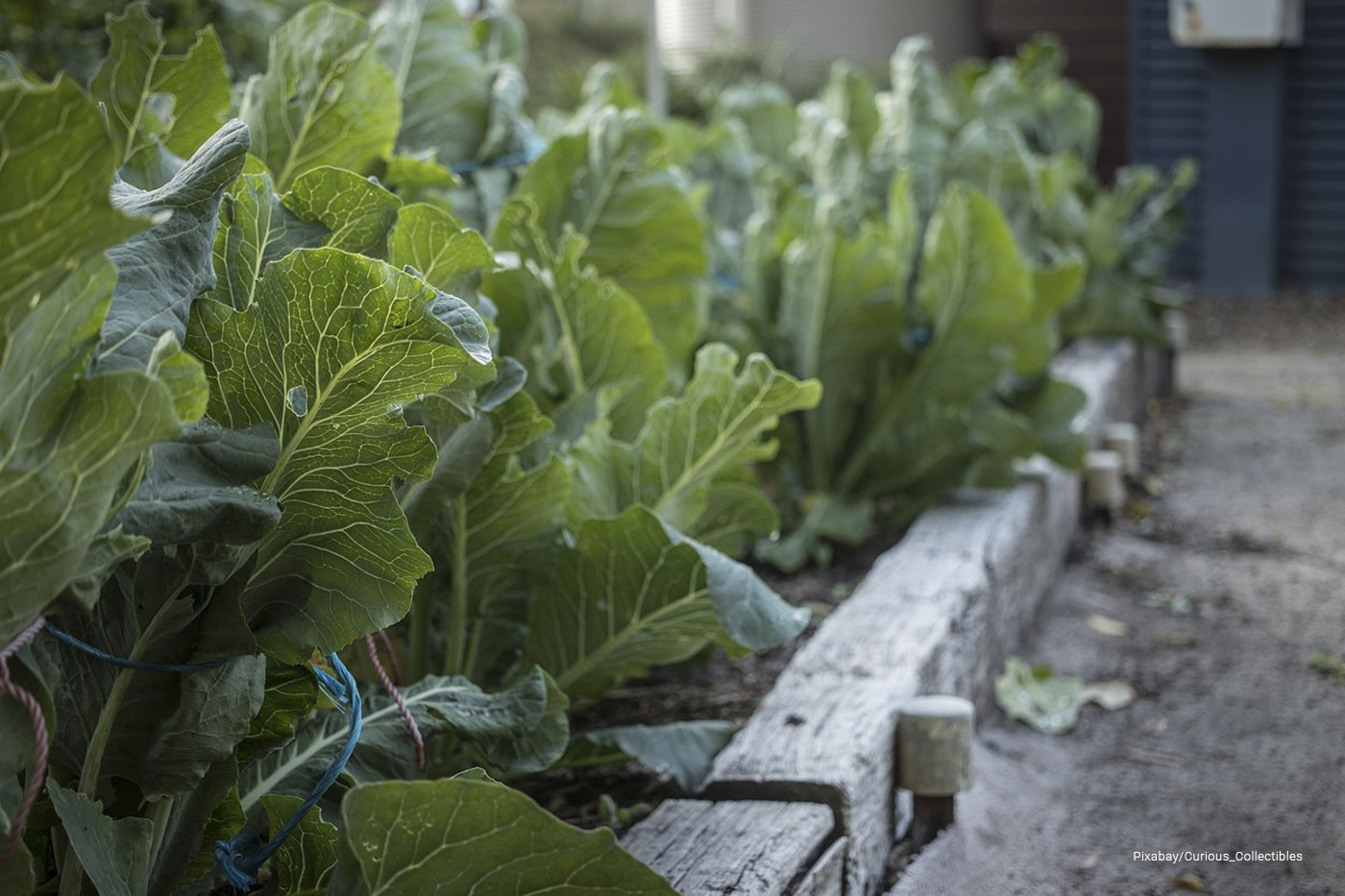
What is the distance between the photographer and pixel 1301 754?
2.71 meters

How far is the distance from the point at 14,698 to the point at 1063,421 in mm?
2915

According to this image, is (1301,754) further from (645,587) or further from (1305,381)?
(1305,381)

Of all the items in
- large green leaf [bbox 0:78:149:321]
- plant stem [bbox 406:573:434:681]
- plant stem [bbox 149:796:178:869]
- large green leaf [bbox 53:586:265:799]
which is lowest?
plant stem [bbox 406:573:434:681]

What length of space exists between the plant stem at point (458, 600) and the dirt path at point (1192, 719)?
72 centimetres

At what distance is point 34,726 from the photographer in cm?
113

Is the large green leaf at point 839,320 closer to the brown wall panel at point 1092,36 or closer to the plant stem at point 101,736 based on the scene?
the plant stem at point 101,736

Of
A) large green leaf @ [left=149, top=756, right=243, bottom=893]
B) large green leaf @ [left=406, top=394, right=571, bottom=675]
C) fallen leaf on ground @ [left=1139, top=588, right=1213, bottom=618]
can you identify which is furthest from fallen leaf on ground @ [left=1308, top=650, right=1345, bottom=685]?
large green leaf @ [left=149, top=756, right=243, bottom=893]

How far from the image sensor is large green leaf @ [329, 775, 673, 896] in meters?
1.23

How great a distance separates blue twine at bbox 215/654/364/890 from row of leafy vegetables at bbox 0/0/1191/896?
0.06 ft

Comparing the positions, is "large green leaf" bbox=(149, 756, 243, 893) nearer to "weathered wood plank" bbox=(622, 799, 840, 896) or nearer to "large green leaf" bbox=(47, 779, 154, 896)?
"large green leaf" bbox=(47, 779, 154, 896)

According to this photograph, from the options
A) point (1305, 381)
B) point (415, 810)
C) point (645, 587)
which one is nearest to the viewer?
point (415, 810)

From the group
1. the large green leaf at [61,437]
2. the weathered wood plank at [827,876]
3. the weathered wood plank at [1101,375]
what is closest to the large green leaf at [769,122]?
the weathered wood plank at [1101,375]

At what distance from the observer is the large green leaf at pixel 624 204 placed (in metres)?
2.61

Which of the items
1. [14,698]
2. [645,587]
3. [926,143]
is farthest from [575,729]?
[926,143]
